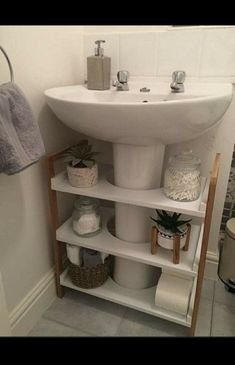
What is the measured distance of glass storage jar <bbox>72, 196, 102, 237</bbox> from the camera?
100cm

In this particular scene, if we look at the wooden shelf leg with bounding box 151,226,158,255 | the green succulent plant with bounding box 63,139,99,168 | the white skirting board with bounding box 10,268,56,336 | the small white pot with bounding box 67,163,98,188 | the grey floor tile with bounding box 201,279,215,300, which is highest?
the green succulent plant with bounding box 63,139,99,168

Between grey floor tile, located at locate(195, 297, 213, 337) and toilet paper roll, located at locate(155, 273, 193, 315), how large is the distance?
143 mm

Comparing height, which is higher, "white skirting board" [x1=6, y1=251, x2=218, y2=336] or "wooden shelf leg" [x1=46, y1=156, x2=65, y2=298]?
"wooden shelf leg" [x1=46, y1=156, x2=65, y2=298]

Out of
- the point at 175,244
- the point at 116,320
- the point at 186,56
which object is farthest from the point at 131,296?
the point at 186,56

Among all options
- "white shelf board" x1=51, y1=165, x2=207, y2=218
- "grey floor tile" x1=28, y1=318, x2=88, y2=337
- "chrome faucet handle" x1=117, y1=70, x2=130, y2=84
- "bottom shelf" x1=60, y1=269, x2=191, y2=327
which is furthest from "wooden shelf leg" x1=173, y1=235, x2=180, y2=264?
"chrome faucet handle" x1=117, y1=70, x2=130, y2=84

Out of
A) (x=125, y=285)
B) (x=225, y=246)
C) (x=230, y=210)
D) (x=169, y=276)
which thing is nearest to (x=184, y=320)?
(x=169, y=276)

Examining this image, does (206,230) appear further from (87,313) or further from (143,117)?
(87,313)

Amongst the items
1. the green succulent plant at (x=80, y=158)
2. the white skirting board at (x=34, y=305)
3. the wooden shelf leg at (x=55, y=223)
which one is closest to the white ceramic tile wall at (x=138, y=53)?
the green succulent plant at (x=80, y=158)

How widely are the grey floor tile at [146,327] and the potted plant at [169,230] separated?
1.17ft

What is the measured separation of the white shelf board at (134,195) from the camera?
795 mm

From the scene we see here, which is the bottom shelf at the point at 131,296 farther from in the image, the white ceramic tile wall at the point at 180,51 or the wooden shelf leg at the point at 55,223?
the white ceramic tile wall at the point at 180,51

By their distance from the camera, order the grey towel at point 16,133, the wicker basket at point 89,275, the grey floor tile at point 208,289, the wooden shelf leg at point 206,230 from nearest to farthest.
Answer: the grey towel at point 16,133, the wooden shelf leg at point 206,230, the wicker basket at point 89,275, the grey floor tile at point 208,289

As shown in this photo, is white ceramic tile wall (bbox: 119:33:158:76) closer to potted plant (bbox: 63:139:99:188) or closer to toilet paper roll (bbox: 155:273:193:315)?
potted plant (bbox: 63:139:99:188)
